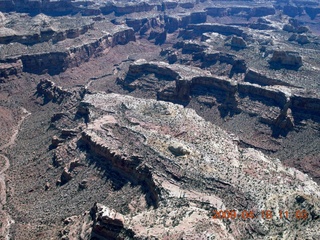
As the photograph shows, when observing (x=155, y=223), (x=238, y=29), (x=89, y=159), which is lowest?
(x=238, y=29)

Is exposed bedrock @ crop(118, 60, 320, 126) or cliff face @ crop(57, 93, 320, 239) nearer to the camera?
cliff face @ crop(57, 93, 320, 239)

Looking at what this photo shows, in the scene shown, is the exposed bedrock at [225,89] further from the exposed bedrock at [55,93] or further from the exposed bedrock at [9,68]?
the exposed bedrock at [9,68]

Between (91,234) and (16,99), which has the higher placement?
(91,234)

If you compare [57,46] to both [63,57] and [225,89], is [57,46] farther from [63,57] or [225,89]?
[225,89]

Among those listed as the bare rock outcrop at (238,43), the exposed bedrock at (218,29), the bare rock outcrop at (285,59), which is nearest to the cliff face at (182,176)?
the bare rock outcrop at (285,59)

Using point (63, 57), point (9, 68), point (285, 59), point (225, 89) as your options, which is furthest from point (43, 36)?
point (285, 59)

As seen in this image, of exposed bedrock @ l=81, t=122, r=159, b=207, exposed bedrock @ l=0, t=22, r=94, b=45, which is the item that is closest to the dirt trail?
exposed bedrock @ l=81, t=122, r=159, b=207

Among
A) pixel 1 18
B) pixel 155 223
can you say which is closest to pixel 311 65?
pixel 155 223

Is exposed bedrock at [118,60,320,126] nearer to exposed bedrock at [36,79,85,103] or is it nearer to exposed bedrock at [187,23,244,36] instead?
exposed bedrock at [36,79,85,103]

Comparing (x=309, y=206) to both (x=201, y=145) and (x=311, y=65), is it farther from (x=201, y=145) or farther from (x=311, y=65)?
(x=311, y=65)
